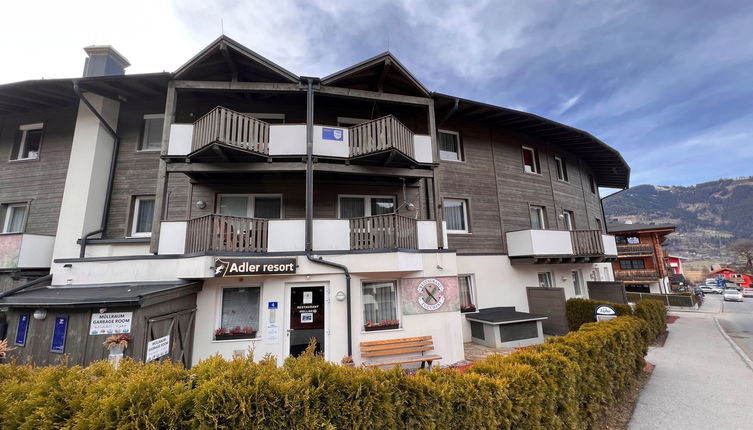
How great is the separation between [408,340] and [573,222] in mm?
12741

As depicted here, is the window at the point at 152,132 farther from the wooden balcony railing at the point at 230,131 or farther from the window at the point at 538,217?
the window at the point at 538,217

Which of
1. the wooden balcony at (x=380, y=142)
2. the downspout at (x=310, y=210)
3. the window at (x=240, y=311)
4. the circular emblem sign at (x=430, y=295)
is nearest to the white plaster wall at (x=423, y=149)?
the wooden balcony at (x=380, y=142)

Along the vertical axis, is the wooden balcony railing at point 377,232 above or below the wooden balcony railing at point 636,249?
below

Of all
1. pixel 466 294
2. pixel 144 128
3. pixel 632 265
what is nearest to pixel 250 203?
pixel 144 128

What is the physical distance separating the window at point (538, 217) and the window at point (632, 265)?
1152 inches

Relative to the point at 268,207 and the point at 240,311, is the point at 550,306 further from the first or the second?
the point at 268,207

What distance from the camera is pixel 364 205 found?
35.1 feet

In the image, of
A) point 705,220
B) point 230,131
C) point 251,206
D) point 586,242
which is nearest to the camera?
point 230,131

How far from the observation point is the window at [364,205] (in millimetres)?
10562

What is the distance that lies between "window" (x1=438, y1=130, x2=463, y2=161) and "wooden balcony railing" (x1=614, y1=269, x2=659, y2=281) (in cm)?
3026

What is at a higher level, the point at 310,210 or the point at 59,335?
the point at 310,210

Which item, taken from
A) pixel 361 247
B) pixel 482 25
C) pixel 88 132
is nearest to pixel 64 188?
pixel 88 132

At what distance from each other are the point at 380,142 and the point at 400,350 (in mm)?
5950

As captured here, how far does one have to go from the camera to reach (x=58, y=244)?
8914mm
